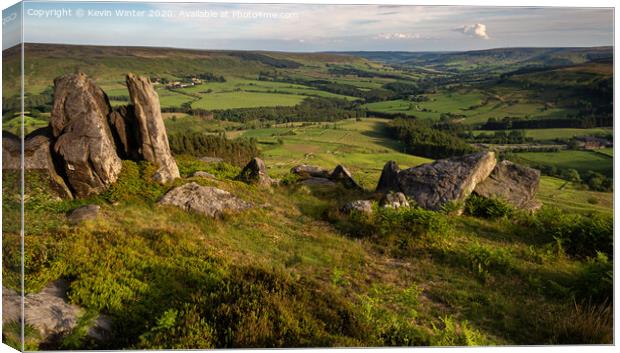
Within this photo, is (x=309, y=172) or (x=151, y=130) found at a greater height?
(x=151, y=130)

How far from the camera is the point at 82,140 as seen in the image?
1241 centimetres

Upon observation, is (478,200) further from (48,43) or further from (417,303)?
(48,43)

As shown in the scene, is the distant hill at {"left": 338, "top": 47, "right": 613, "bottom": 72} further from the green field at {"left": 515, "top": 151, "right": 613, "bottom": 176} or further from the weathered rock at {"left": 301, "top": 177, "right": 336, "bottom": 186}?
the weathered rock at {"left": 301, "top": 177, "right": 336, "bottom": 186}

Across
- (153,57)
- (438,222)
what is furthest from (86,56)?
(438,222)

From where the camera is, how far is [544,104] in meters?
11.3

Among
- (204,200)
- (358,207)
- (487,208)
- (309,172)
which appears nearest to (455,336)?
(358,207)

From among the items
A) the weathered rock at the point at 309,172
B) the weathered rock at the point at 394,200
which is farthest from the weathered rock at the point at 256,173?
the weathered rock at the point at 394,200

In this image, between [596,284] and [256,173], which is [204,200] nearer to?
[256,173]

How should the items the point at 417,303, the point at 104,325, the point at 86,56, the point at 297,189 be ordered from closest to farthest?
the point at 104,325, the point at 417,303, the point at 86,56, the point at 297,189

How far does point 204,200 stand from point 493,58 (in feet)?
30.3

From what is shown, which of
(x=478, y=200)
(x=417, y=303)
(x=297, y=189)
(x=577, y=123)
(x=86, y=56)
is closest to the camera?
(x=417, y=303)

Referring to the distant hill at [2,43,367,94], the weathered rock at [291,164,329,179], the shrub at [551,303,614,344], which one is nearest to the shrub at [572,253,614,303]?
the shrub at [551,303,614,344]

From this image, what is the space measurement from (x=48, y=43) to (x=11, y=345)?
569 centimetres

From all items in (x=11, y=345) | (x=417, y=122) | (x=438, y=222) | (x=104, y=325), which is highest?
(x=417, y=122)
